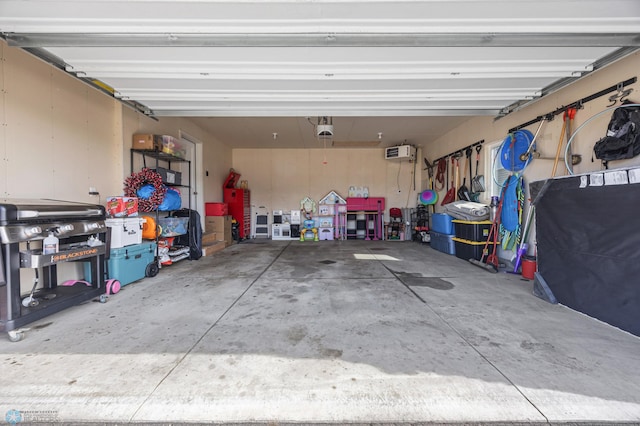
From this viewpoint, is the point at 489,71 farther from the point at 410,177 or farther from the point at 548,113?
the point at 410,177

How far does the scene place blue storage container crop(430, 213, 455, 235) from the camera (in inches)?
226

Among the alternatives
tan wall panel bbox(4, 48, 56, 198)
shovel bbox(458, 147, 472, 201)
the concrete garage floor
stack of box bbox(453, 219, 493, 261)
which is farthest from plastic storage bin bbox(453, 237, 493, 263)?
tan wall panel bbox(4, 48, 56, 198)

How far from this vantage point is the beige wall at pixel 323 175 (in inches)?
347

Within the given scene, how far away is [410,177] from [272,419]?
8.59 metres

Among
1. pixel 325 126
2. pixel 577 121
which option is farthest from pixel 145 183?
pixel 577 121

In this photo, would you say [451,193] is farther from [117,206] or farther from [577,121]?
[117,206]

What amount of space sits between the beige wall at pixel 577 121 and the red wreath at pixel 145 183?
5.92 meters

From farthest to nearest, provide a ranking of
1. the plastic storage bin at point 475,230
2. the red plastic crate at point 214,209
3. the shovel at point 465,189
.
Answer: the red plastic crate at point 214,209, the shovel at point 465,189, the plastic storage bin at point 475,230

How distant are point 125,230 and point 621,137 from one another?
5.84 metres

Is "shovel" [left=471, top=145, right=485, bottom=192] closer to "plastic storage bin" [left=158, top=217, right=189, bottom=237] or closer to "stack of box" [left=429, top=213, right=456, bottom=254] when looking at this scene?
"stack of box" [left=429, top=213, right=456, bottom=254]

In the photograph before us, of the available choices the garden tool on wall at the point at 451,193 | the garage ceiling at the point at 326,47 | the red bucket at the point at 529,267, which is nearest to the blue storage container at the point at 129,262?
the garage ceiling at the point at 326,47

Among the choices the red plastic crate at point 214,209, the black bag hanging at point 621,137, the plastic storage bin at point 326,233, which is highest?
the black bag hanging at point 621,137

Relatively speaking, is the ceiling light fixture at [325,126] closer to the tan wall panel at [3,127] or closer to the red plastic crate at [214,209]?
the red plastic crate at [214,209]

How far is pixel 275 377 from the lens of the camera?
160 cm
